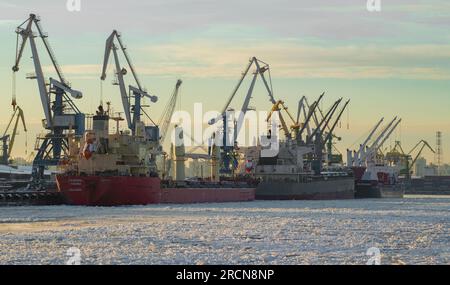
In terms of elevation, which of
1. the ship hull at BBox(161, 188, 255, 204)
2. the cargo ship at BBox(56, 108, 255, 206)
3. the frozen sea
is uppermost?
the cargo ship at BBox(56, 108, 255, 206)

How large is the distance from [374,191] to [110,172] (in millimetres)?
86964

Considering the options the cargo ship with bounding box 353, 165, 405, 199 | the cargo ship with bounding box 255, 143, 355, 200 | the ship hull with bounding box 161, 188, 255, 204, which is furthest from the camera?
the cargo ship with bounding box 353, 165, 405, 199

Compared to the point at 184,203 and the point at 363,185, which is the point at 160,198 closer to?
the point at 184,203

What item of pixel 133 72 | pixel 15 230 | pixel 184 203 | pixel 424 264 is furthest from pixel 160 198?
pixel 424 264

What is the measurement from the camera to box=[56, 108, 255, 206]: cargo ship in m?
85.0

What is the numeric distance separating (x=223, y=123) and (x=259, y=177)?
47.4 ft

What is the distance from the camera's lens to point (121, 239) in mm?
44500

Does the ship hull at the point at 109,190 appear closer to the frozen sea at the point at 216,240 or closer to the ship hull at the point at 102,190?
the ship hull at the point at 102,190

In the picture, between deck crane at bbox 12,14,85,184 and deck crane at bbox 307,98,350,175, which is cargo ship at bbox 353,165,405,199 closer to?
deck crane at bbox 307,98,350,175

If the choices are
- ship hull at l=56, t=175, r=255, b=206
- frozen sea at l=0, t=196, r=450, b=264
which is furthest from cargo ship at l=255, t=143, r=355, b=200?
frozen sea at l=0, t=196, r=450, b=264
